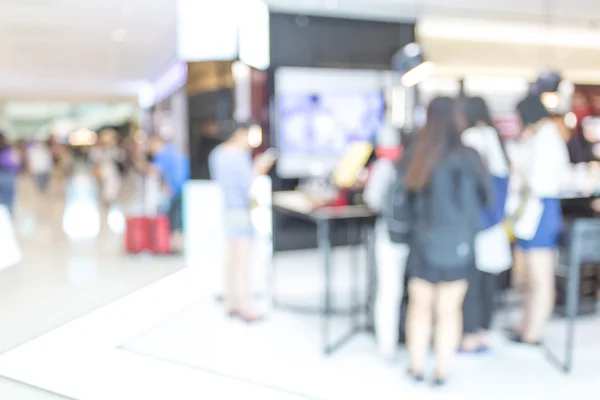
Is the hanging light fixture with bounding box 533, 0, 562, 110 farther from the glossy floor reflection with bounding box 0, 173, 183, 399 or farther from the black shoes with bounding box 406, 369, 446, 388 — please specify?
the glossy floor reflection with bounding box 0, 173, 183, 399

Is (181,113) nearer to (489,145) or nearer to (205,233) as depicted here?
(205,233)

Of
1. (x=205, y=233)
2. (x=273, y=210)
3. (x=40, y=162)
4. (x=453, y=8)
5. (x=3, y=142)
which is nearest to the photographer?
(x=273, y=210)

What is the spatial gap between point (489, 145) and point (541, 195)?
399 mm

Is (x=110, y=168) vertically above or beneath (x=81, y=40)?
beneath

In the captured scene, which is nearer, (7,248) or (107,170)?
(7,248)

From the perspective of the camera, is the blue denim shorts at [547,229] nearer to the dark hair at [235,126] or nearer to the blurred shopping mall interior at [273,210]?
the blurred shopping mall interior at [273,210]

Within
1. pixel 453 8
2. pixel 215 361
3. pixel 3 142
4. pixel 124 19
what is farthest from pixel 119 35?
pixel 215 361

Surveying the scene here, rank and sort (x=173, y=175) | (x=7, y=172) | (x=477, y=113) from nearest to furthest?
(x=477, y=113) → (x=173, y=175) → (x=7, y=172)

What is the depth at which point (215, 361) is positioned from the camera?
3.21 meters

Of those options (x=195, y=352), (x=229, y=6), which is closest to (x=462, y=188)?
(x=195, y=352)

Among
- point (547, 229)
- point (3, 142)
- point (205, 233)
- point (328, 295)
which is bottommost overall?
point (205, 233)

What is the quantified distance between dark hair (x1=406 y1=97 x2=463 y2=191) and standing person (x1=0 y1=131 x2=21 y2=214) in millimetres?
5252

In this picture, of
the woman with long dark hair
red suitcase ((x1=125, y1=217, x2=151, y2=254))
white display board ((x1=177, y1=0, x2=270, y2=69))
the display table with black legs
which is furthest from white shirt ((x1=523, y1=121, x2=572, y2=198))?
red suitcase ((x1=125, y1=217, x2=151, y2=254))

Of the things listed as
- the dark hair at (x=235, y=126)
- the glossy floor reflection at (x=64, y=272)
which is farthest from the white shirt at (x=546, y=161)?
the glossy floor reflection at (x=64, y=272)
